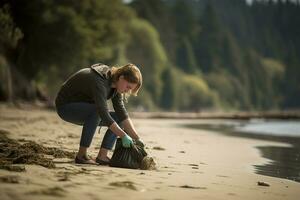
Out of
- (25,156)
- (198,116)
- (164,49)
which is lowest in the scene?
(198,116)

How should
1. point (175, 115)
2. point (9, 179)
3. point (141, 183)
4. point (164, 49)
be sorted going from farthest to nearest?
point (164, 49) < point (175, 115) < point (141, 183) < point (9, 179)

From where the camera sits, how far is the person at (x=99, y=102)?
18.8 ft

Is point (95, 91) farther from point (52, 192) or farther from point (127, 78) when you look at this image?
point (52, 192)

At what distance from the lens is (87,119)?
6.02m

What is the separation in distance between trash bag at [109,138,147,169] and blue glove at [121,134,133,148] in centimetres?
8

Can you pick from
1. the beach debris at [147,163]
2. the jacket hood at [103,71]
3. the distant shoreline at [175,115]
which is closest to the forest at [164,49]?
the distant shoreline at [175,115]

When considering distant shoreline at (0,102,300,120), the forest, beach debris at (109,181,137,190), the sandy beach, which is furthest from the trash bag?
distant shoreline at (0,102,300,120)

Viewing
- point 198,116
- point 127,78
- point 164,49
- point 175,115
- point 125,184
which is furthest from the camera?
point 164,49

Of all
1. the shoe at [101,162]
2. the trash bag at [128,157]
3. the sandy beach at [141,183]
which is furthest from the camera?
the shoe at [101,162]

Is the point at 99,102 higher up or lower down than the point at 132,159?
higher up

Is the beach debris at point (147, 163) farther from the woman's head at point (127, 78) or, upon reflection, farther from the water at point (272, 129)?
the water at point (272, 129)

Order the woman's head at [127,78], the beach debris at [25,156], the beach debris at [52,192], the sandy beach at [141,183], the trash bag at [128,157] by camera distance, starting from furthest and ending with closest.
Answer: the trash bag at [128,157]
the woman's head at [127,78]
the beach debris at [25,156]
the sandy beach at [141,183]
the beach debris at [52,192]

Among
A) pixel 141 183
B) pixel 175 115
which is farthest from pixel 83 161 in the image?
pixel 175 115

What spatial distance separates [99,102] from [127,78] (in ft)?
1.39
